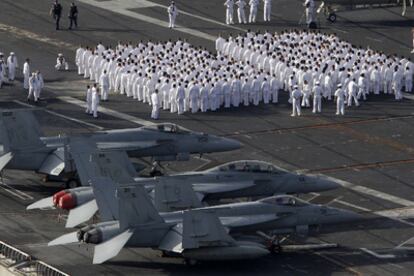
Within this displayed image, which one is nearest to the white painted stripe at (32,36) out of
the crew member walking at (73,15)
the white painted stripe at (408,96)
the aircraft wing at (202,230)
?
the crew member walking at (73,15)

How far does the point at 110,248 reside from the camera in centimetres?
7450

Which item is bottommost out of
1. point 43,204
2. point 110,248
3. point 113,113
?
point 110,248

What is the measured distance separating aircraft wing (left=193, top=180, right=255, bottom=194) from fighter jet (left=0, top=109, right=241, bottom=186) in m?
7.96

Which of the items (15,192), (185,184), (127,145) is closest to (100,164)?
(185,184)

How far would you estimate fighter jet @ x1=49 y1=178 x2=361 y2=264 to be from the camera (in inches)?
2955

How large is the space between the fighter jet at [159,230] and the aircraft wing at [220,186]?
166 inches

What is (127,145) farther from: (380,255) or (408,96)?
(408,96)

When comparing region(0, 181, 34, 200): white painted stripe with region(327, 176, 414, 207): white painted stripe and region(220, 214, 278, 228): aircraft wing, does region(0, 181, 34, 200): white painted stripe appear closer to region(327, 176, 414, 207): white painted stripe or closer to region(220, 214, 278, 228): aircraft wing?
region(220, 214, 278, 228): aircraft wing

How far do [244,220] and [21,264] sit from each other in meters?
10.3

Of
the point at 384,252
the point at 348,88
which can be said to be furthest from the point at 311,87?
the point at 384,252

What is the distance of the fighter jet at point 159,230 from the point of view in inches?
2955

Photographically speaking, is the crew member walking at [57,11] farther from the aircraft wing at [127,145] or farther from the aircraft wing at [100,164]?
the aircraft wing at [100,164]

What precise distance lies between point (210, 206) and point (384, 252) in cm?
847

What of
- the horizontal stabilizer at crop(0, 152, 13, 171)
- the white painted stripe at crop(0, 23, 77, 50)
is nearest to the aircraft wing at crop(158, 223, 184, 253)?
the horizontal stabilizer at crop(0, 152, 13, 171)
